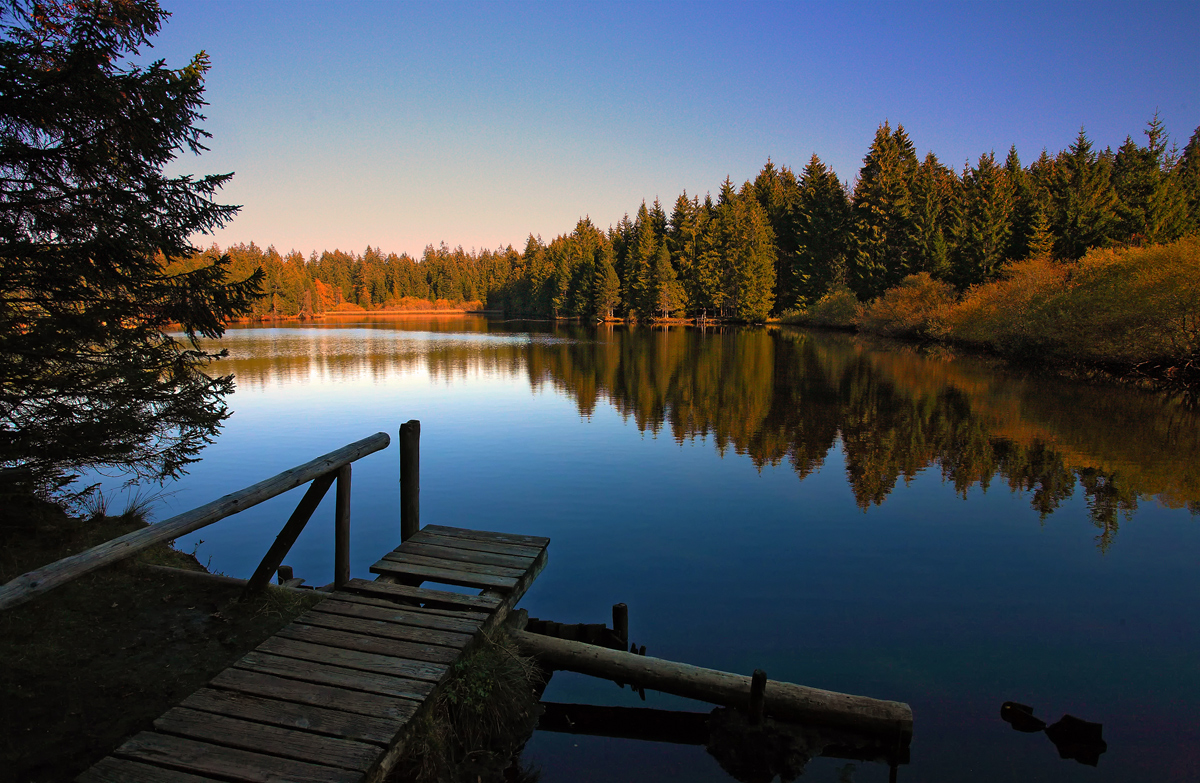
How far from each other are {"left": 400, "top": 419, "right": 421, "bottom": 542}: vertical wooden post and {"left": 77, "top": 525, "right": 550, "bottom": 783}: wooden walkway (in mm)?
1279

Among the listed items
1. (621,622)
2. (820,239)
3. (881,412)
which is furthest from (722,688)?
(820,239)

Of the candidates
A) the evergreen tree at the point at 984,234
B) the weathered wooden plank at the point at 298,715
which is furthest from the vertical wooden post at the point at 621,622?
the evergreen tree at the point at 984,234

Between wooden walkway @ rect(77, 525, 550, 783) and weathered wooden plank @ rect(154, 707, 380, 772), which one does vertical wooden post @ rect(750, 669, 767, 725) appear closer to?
wooden walkway @ rect(77, 525, 550, 783)

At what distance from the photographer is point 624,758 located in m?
5.88

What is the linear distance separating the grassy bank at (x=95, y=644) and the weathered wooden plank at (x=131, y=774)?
2.35ft

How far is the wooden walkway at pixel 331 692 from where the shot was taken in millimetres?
4039

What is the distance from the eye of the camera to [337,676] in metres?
5.06

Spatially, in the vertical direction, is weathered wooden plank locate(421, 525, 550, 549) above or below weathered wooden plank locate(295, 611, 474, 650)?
below

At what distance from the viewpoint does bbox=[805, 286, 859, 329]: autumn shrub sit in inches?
2793

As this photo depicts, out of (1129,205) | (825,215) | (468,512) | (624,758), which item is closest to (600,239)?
(825,215)

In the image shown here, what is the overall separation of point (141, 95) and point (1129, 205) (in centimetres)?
7587

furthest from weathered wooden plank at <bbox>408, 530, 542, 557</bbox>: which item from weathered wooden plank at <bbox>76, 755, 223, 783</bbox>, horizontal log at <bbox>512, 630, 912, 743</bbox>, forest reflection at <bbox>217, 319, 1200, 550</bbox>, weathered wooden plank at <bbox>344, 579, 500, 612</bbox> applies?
forest reflection at <bbox>217, 319, 1200, 550</bbox>

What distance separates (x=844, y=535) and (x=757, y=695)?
6.71m

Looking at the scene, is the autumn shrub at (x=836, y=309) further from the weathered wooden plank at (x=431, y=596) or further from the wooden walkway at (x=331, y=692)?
the wooden walkway at (x=331, y=692)
